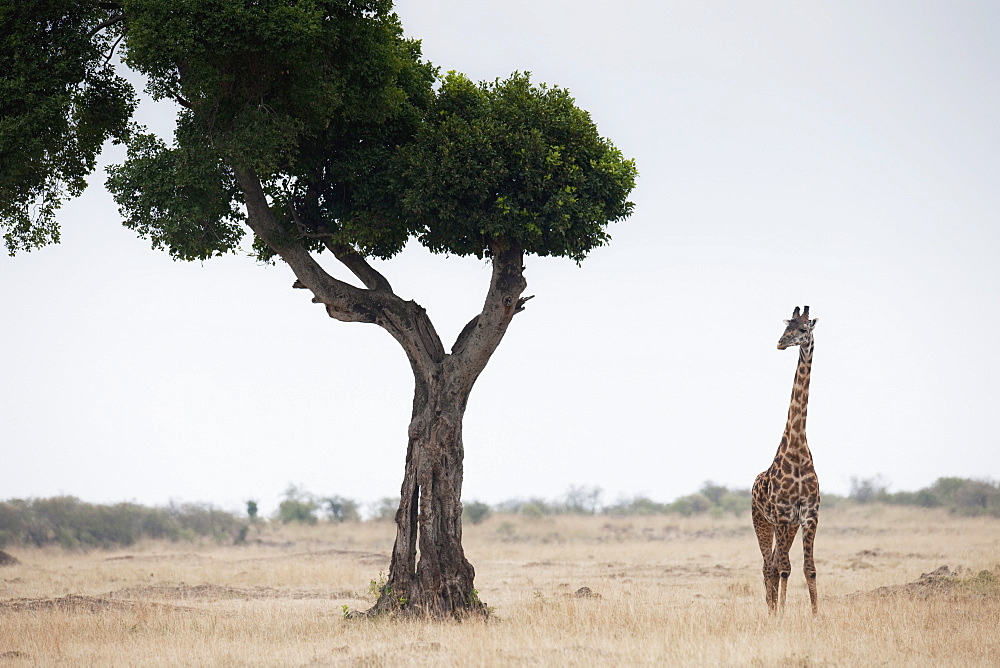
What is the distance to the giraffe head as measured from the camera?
611 inches

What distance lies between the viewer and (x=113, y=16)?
16.0 metres

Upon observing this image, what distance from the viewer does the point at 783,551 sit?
15172 mm

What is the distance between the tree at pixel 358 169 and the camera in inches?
604

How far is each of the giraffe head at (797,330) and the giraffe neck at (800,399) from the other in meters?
0.14

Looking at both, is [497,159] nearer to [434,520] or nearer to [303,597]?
[434,520]

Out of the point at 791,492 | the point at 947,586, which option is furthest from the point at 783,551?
the point at 947,586

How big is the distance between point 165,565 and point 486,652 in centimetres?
2260

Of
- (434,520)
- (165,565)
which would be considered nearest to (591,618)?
(434,520)

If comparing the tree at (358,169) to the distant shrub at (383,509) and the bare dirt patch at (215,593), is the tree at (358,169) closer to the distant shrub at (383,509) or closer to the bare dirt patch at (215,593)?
the bare dirt patch at (215,593)

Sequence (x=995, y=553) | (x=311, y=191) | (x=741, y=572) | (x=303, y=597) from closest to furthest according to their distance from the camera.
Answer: (x=311, y=191)
(x=303, y=597)
(x=741, y=572)
(x=995, y=553)

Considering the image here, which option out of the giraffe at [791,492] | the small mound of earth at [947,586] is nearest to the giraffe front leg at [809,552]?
the giraffe at [791,492]

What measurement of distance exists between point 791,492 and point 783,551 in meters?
1.01

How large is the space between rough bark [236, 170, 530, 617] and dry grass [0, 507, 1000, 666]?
904 mm

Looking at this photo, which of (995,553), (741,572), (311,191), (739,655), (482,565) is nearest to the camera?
(739,655)
